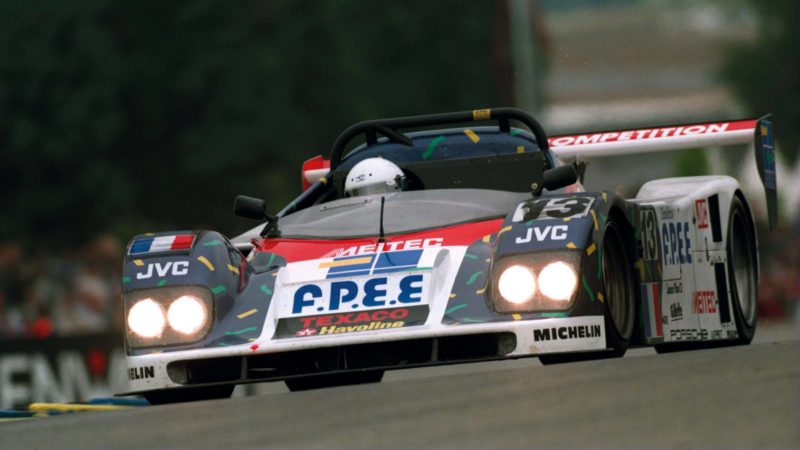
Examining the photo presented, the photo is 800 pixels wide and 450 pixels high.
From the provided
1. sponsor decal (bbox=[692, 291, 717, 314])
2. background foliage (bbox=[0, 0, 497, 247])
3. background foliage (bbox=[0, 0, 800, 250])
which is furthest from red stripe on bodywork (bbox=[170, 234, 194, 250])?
background foliage (bbox=[0, 0, 497, 247])

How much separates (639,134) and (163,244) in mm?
3826

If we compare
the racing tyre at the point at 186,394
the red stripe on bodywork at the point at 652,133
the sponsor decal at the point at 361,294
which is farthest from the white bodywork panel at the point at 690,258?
the racing tyre at the point at 186,394

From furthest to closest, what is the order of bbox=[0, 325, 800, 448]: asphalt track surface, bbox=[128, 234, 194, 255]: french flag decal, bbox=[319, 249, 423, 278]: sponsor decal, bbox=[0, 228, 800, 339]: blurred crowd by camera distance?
bbox=[0, 228, 800, 339]: blurred crowd → bbox=[128, 234, 194, 255]: french flag decal → bbox=[319, 249, 423, 278]: sponsor decal → bbox=[0, 325, 800, 448]: asphalt track surface

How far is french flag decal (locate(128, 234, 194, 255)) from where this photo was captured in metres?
8.49

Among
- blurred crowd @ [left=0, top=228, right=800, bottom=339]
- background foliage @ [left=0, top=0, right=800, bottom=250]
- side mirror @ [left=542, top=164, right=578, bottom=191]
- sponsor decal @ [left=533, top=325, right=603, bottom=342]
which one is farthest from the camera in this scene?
background foliage @ [left=0, top=0, right=800, bottom=250]

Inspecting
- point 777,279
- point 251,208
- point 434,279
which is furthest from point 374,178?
point 777,279

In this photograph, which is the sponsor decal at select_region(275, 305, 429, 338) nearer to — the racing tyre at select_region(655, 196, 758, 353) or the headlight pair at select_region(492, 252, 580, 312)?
the headlight pair at select_region(492, 252, 580, 312)

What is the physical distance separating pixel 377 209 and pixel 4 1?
72.5 ft

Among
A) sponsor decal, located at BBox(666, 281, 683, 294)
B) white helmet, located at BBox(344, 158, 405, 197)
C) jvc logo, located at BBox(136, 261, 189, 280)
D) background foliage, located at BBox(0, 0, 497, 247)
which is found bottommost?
sponsor decal, located at BBox(666, 281, 683, 294)

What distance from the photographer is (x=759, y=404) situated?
Answer: 6250 mm

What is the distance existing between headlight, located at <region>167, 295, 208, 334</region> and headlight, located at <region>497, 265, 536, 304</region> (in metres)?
1.30

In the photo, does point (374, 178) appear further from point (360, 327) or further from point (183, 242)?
point (360, 327)

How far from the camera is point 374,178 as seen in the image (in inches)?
383

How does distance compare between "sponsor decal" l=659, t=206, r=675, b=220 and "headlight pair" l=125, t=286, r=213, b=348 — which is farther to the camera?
"sponsor decal" l=659, t=206, r=675, b=220
